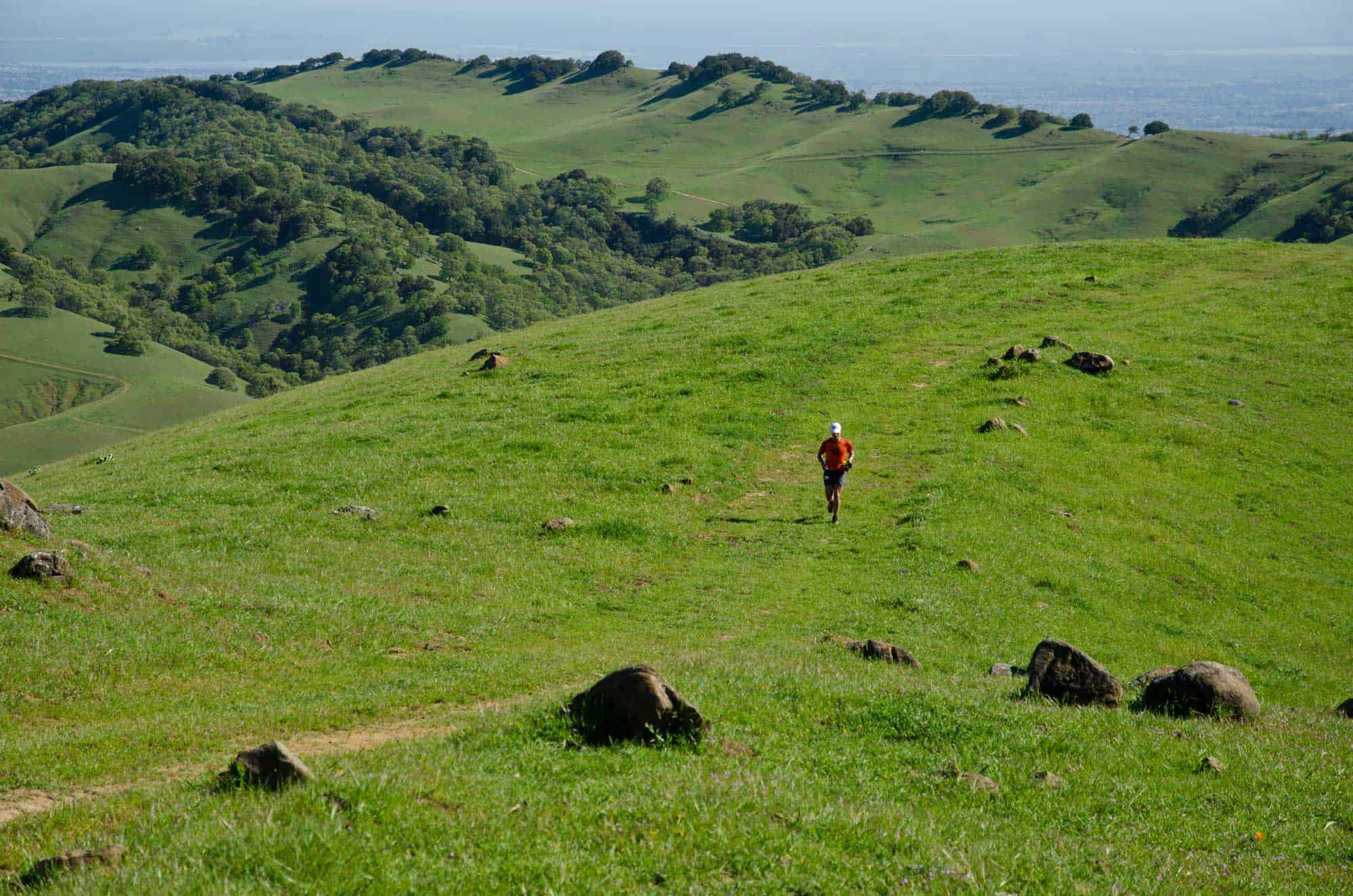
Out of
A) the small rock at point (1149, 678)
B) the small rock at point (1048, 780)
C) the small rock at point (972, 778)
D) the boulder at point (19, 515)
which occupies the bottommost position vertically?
the small rock at point (1149, 678)

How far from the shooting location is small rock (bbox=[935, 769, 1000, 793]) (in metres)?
10.6

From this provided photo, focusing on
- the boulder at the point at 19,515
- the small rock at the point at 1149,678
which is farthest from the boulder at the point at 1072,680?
the boulder at the point at 19,515

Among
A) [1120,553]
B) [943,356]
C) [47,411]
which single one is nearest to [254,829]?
[1120,553]

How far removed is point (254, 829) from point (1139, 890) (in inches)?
305

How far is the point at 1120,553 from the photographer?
82.0ft

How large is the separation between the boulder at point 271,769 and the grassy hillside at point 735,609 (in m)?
0.26

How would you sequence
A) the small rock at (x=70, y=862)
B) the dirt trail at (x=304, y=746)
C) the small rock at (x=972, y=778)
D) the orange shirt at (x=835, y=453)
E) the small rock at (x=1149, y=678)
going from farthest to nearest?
the orange shirt at (x=835, y=453)
the small rock at (x=1149, y=678)
the small rock at (x=972, y=778)
the dirt trail at (x=304, y=746)
the small rock at (x=70, y=862)

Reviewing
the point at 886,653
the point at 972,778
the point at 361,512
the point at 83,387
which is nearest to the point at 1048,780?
the point at 972,778

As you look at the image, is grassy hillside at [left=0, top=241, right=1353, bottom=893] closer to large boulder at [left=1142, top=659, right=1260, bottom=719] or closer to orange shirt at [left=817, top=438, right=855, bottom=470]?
large boulder at [left=1142, top=659, right=1260, bottom=719]

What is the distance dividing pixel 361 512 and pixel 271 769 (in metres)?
16.4

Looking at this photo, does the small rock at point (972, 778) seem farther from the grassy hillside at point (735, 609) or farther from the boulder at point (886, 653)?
the boulder at point (886, 653)

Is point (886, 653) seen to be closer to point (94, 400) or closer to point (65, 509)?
point (65, 509)

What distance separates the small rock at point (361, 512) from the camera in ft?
80.5

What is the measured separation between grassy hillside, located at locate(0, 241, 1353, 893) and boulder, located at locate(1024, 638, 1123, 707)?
787 millimetres
